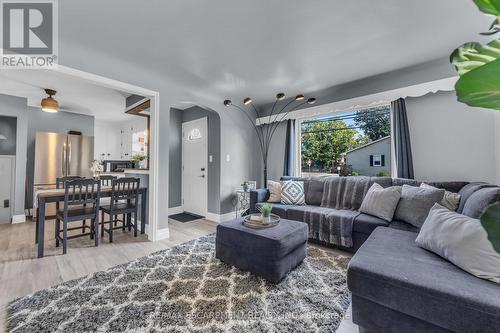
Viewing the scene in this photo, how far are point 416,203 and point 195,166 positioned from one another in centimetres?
377

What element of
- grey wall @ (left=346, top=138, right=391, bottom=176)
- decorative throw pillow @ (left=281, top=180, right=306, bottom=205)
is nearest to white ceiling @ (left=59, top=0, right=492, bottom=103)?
grey wall @ (left=346, top=138, right=391, bottom=176)

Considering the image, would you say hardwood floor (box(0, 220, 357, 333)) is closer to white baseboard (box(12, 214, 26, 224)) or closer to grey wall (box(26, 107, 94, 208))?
white baseboard (box(12, 214, 26, 224))

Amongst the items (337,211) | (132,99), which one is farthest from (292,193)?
(132,99)

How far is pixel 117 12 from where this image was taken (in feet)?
5.89

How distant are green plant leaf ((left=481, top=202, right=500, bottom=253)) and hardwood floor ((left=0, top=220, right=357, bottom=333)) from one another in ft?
4.47

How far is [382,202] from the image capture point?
251 cm

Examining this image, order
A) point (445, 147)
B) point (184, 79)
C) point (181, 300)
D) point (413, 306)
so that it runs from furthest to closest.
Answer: point (184, 79), point (445, 147), point (181, 300), point (413, 306)

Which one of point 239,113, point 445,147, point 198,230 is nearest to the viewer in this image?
point 445,147

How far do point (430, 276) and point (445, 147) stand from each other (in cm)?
224

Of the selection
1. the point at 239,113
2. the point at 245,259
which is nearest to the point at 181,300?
the point at 245,259

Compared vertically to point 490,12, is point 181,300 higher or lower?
lower

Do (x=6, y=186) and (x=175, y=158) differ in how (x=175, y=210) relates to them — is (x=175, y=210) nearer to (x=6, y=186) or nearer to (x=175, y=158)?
(x=175, y=158)

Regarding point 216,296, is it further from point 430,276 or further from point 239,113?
point 239,113

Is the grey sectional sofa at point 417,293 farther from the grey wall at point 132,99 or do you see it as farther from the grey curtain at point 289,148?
the grey wall at point 132,99
